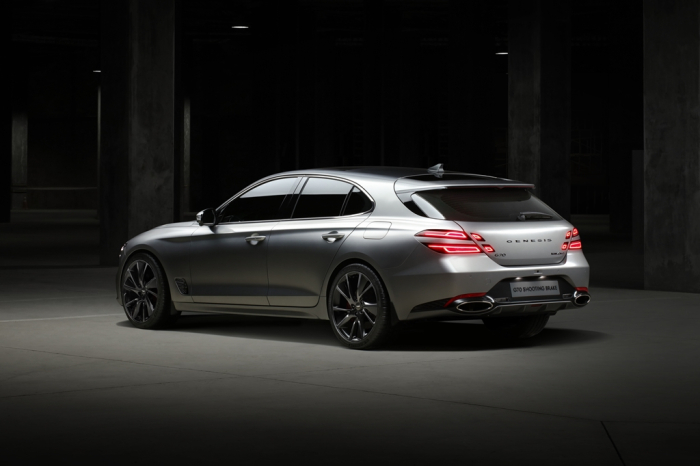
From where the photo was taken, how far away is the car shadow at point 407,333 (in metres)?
9.95

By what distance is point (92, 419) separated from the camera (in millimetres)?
6707

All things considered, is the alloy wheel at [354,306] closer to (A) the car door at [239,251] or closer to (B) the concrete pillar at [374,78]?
(A) the car door at [239,251]

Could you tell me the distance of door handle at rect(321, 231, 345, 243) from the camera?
976 cm

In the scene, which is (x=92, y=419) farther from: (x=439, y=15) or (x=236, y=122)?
(x=236, y=122)

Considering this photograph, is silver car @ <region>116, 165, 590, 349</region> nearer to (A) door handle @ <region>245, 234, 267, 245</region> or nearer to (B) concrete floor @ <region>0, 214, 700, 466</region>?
(A) door handle @ <region>245, 234, 267, 245</region>

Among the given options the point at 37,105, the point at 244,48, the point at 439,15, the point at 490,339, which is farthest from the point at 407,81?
the point at 490,339

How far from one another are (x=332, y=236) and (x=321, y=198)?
0.56 metres

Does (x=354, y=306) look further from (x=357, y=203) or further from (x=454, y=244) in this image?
(x=454, y=244)

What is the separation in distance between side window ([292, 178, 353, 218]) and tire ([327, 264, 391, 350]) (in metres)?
0.66

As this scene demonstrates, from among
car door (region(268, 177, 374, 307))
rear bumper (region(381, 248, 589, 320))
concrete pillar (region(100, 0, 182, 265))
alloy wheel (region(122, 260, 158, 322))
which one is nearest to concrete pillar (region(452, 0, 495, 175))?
concrete pillar (region(100, 0, 182, 265))

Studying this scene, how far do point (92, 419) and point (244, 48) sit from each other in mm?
46533

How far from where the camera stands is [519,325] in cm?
1052

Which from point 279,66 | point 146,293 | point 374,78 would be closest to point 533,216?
point 146,293

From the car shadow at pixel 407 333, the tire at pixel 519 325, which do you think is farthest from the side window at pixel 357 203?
the tire at pixel 519 325
